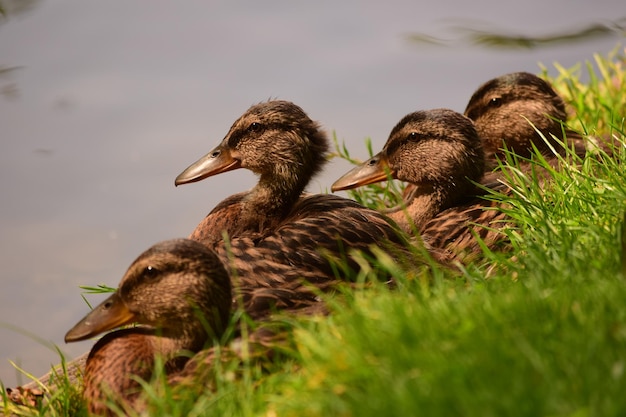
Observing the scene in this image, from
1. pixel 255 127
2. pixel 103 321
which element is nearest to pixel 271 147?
pixel 255 127

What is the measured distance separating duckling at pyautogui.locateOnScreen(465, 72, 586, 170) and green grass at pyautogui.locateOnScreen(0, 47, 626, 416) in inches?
73.1

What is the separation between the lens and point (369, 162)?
17.5ft

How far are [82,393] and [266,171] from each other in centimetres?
155

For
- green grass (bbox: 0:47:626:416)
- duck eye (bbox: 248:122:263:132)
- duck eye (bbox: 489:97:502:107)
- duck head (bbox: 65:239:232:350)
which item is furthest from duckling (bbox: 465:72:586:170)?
duck head (bbox: 65:239:232:350)

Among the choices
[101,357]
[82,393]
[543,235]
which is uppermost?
[543,235]

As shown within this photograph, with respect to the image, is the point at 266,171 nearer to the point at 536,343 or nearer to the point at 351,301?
the point at 351,301

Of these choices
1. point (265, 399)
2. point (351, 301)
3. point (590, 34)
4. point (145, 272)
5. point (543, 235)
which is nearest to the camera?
point (265, 399)

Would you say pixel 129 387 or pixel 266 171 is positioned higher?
pixel 266 171

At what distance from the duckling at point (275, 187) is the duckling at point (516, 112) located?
145cm

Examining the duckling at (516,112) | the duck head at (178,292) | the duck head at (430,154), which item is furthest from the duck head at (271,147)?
the duckling at (516,112)

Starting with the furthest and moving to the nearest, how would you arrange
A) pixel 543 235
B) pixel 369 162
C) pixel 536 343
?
1. pixel 369 162
2. pixel 543 235
3. pixel 536 343

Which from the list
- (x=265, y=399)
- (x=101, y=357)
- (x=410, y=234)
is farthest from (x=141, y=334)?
(x=410, y=234)

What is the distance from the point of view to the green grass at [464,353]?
2510 millimetres

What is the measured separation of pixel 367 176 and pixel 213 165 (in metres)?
0.93
